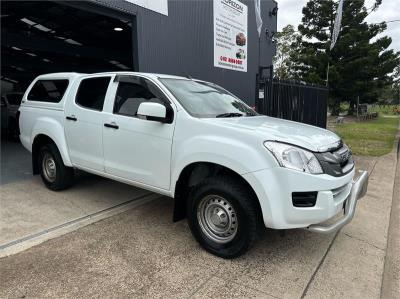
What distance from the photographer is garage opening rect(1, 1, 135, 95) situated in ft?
36.9

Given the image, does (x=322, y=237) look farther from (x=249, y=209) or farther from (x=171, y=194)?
(x=171, y=194)

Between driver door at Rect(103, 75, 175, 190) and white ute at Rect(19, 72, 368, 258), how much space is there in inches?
0.5

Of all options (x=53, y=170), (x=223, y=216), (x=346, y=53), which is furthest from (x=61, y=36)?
(x=346, y=53)

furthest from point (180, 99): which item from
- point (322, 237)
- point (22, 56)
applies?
point (22, 56)

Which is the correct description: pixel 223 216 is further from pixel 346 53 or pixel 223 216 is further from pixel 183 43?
pixel 346 53

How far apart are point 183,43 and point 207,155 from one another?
636 centimetres

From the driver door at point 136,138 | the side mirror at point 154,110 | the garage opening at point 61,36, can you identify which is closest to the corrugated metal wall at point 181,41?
the garage opening at point 61,36

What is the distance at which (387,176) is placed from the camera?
7953 millimetres

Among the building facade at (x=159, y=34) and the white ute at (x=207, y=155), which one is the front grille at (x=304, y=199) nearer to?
the white ute at (x=207, y=155)

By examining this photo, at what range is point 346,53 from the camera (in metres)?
30.7

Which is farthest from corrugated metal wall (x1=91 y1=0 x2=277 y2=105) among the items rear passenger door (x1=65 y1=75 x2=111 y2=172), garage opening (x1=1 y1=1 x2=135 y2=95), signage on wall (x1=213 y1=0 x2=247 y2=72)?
rear passenger door (x1=65 y1=75 x2=111 y2=172)

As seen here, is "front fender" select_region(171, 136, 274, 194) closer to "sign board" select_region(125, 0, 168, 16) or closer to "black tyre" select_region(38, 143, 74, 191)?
"black tyre" select_region(38, 143, 74, 191)

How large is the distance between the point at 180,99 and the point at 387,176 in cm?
596

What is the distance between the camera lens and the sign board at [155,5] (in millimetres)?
7738
